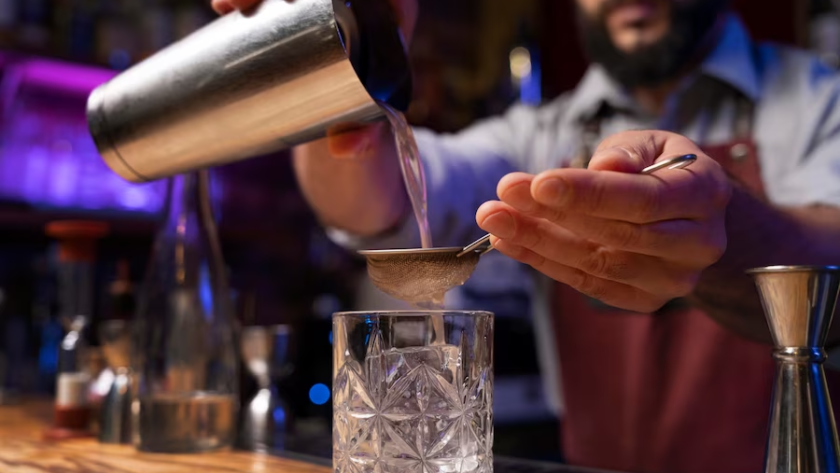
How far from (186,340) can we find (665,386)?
4.21ft

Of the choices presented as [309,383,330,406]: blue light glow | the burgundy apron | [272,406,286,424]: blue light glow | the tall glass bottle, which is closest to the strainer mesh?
the tall glass bottle

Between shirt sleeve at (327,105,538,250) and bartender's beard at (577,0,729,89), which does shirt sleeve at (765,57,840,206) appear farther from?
shirt sleeve at (327,105,538,250)

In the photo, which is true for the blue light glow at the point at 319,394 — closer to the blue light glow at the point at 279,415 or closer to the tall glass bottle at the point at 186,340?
the blue light glow at the point at 279,415

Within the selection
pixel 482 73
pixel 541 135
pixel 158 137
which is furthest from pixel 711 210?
pixel 482 73

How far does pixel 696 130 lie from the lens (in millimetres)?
2088

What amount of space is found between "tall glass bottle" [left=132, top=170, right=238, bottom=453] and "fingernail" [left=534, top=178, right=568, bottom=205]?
2.66ft

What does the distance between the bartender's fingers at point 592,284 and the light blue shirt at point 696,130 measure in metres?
0.93

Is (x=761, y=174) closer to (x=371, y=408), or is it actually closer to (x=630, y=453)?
(x=630, y=453)

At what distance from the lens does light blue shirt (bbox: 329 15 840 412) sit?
6.09 feet

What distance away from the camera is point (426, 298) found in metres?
0.93

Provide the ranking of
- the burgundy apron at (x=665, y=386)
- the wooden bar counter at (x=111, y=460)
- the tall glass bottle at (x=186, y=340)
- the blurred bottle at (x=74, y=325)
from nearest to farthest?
the wooden bar counter at (x=111, y=460) → the tall glass bottle at (x=186, y=340) → the blurred bottle at (x=74, y=325) → the burgundy apron at (x=665, y=386)

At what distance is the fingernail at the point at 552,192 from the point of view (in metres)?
0.64

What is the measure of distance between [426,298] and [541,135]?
1.51 meters

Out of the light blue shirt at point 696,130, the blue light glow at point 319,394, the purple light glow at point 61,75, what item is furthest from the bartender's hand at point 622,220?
the purple light glow at point 61,75
